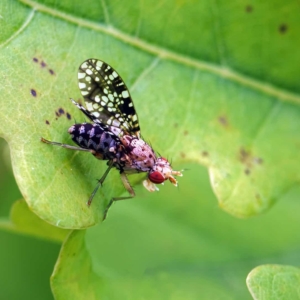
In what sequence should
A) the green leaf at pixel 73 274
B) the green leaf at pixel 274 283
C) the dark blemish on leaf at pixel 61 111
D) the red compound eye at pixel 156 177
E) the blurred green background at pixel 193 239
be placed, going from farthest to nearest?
the blurred green background at pixel 193 239 → the red compound eye at pixel 156 177 → the dark blemish on leaf at pixel 61 111 → the green leaf at pixel 73 274 → the green leaf at pixel 274 283

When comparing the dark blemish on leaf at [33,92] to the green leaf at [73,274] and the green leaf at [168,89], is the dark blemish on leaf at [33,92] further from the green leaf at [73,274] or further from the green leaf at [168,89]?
the green leaf at [73,274]

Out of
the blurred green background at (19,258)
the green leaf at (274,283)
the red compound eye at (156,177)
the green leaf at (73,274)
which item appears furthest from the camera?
the blurred green background at (19,258)

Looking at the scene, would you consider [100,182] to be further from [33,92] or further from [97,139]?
[33,92]

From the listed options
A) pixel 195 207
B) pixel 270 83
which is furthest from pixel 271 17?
pixel 195 207

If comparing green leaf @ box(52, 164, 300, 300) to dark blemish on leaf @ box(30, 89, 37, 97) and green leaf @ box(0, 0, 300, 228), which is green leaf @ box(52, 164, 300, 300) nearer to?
green leaf @ box(0, 0, 300, 228)

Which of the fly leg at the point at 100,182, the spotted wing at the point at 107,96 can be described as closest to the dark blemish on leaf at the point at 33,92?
the spotted wing at the point at 107,96

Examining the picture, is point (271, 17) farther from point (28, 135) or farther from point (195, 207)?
point (28, 135)
